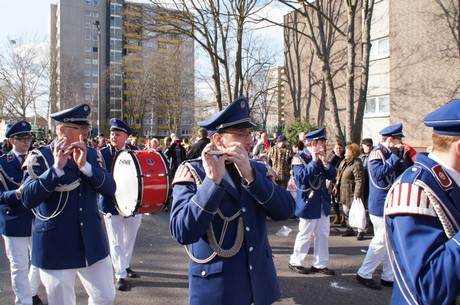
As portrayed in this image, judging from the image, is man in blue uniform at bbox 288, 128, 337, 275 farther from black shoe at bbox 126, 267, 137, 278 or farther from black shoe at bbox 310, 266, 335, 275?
black shoe at bbox 126, 267, 137, 278

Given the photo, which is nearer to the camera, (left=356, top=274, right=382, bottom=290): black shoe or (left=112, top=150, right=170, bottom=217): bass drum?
(left=112, top=150, right=170, bottom=217): bass drum

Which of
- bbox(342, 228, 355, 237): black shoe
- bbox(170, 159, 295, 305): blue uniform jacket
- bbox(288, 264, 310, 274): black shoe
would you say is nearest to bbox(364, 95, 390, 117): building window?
bbox(342, 228, 355, 237): black shoe

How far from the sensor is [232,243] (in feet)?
8.18

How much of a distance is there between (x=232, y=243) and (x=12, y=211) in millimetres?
3261

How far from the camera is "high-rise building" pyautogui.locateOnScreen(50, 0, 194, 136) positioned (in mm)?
20031

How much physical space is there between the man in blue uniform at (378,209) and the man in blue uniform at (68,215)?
357 cm

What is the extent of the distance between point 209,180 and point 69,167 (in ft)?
6.08

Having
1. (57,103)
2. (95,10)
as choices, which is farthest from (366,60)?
(95,10)

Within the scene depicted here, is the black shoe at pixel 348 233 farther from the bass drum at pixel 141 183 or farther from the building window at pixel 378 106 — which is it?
the building window at pixel 378 106

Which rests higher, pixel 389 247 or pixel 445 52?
pixel 445 52

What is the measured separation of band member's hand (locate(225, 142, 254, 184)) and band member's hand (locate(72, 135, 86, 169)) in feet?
5.36

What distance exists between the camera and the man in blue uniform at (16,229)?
4301 mm

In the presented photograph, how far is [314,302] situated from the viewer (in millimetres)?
4887

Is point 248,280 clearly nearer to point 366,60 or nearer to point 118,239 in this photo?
point 118,239
